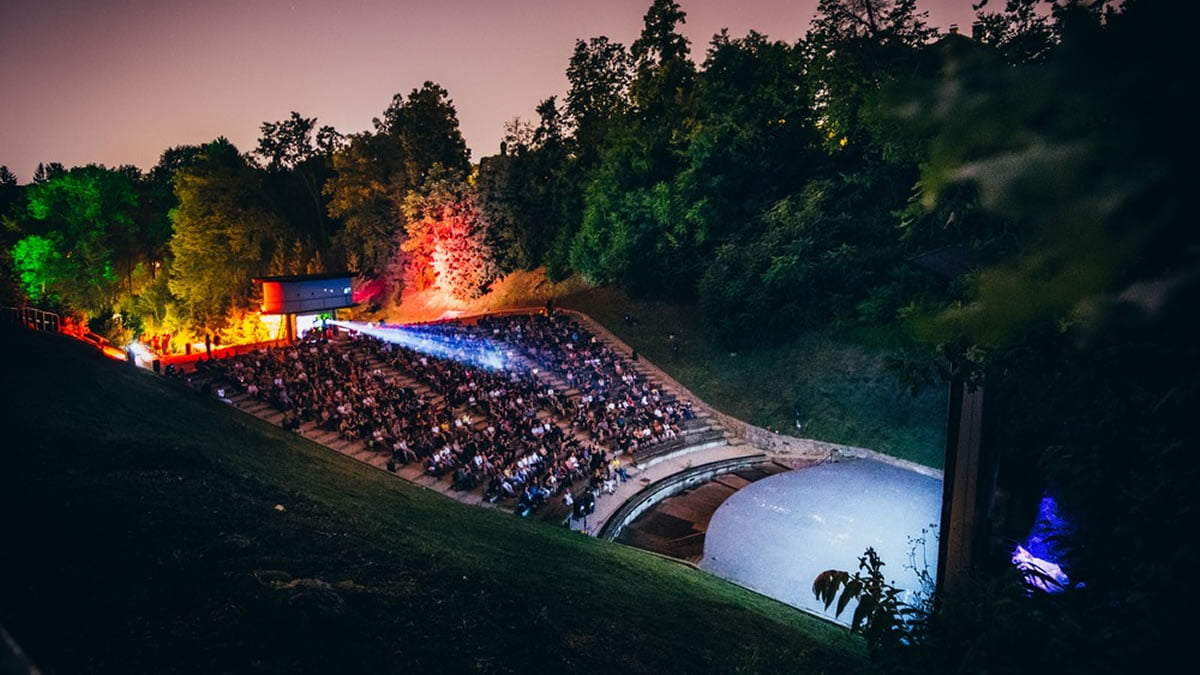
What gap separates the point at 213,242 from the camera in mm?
43375

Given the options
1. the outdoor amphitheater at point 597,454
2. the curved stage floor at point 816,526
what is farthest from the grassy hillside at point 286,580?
the outdoor amphitheater at point 597,454

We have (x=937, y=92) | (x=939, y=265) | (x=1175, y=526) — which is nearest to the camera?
(x=937, y=92)

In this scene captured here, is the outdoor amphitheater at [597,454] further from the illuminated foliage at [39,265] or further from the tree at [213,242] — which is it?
the illuminated foliage at [39,265]

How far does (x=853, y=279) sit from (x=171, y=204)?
56.4 m

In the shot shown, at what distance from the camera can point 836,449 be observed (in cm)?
2262

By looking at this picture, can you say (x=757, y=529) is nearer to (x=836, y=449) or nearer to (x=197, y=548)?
(x=836, y=449)

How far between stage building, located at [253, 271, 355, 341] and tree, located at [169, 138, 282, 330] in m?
13.4

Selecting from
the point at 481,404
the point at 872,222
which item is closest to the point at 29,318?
the point at 481,404

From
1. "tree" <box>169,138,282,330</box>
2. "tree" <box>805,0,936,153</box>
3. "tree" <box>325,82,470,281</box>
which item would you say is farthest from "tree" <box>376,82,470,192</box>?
"tree" <box>805,0,936,153</box>

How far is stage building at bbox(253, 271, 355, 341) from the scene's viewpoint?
3095cm

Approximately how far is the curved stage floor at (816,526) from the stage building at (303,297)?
25913mm

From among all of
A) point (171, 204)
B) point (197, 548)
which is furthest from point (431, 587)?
point (171, 204)

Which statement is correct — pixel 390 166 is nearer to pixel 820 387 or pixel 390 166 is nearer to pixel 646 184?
pixel 646 184

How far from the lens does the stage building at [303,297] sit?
31.0 metres
